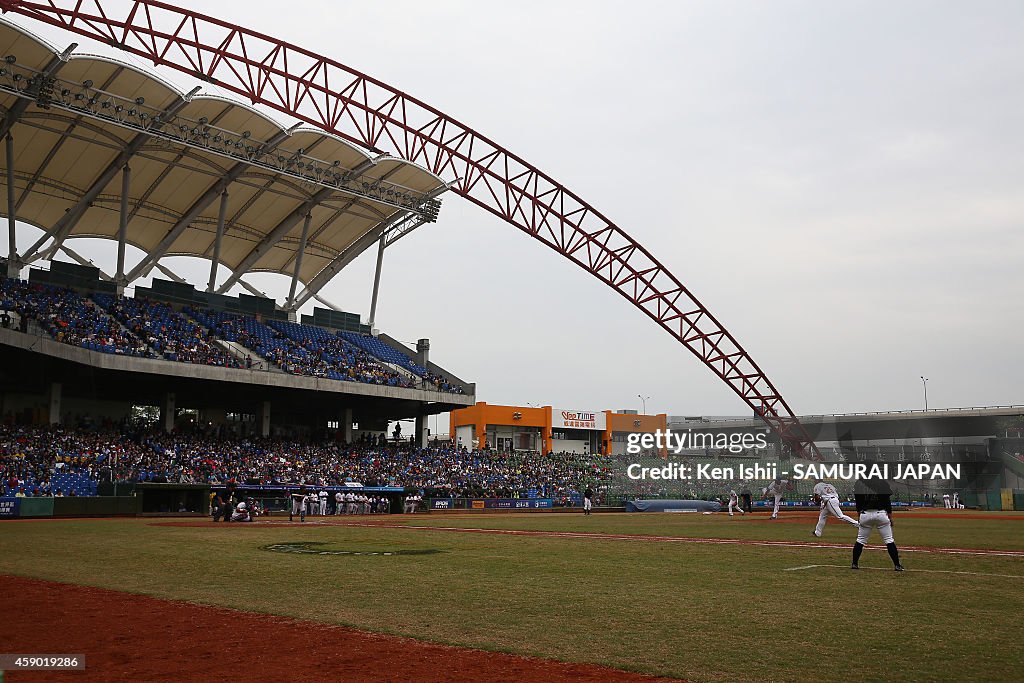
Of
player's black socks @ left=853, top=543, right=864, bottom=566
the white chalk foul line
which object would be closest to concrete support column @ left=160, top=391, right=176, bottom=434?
the white chalk foul line

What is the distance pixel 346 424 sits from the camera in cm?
6469

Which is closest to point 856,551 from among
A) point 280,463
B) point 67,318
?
point 280,463

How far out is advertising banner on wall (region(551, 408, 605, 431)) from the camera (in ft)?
295

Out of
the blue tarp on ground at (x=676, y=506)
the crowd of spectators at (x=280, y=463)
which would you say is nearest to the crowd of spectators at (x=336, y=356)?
the crowd of spectators at (x=280, y=463)

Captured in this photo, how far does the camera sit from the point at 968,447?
83562 mm

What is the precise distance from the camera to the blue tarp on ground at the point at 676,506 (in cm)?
5581

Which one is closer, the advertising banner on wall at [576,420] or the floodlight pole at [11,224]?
the floodlight pole at [11,224]

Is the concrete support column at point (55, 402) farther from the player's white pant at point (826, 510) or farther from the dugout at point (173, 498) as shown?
the player's white pant at point (826, 510)

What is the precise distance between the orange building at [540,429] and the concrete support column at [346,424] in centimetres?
2116

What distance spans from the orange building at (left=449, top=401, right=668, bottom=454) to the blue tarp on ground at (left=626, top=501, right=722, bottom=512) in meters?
28.5

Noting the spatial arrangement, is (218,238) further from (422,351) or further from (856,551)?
(856,551)

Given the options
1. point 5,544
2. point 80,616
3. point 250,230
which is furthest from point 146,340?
point 80,616

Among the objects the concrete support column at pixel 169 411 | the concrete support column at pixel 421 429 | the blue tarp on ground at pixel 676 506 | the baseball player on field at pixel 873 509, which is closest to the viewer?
the baseball player on field at pixel 873 509

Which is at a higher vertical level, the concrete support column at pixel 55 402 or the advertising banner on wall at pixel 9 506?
the concrete support column at pixel 55 402
